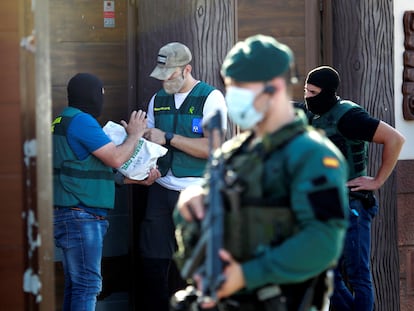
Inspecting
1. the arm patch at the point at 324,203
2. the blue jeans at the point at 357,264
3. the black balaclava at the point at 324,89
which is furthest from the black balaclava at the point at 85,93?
the arm patch at the point at 324,203

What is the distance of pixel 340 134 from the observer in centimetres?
605

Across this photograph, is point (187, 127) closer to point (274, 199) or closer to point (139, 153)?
point (139, 153)

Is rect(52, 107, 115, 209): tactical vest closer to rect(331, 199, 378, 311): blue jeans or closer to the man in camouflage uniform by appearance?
rect(331, 199, 378, 311): blue jeans

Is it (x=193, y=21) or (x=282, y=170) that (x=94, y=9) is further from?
(x=282, y=170)

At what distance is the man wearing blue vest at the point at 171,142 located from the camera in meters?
6.00

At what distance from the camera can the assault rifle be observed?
10.2 ft

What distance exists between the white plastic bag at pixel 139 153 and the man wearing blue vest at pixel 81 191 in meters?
0.22

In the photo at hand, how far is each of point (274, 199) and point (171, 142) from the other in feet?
9.11

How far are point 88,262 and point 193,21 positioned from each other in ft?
6.28

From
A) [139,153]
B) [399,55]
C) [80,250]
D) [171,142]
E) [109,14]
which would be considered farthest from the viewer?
[399,55]

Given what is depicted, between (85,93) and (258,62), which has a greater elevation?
(258,62)

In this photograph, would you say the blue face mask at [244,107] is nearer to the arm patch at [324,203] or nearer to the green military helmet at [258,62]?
the green military helmet at [258,62]

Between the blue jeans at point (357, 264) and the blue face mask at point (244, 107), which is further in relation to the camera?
the blue jeans at point (357, 264)

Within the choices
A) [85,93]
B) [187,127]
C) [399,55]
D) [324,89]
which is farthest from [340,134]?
[85,93]
